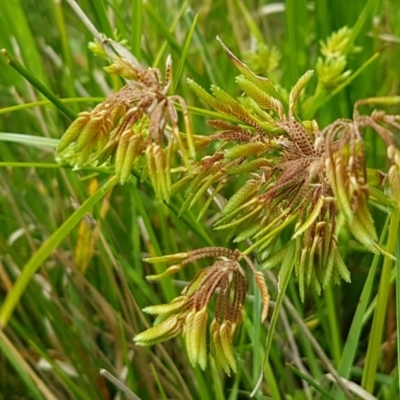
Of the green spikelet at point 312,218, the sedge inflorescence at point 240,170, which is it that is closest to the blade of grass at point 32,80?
the sedge inflorescence at point 240,170

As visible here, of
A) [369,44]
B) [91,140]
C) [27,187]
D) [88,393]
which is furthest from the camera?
[369,44]

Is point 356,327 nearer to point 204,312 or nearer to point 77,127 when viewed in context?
point 204,312

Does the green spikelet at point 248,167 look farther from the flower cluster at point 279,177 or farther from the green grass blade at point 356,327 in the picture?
the green grass blade at point 356,327

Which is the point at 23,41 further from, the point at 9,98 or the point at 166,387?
the point at 166,387

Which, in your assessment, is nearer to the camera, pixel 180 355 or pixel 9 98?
pixel 180 355

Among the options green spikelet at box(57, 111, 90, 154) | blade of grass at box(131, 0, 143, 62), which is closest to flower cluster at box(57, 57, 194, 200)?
green spikelet at box(57, 111, 90, 154)

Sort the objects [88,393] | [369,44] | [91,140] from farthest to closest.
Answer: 1. [369,44]
2. [88,393]
3. [91,140]

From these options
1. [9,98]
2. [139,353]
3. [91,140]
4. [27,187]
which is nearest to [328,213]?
[91,140]

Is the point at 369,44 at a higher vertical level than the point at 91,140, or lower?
lower
